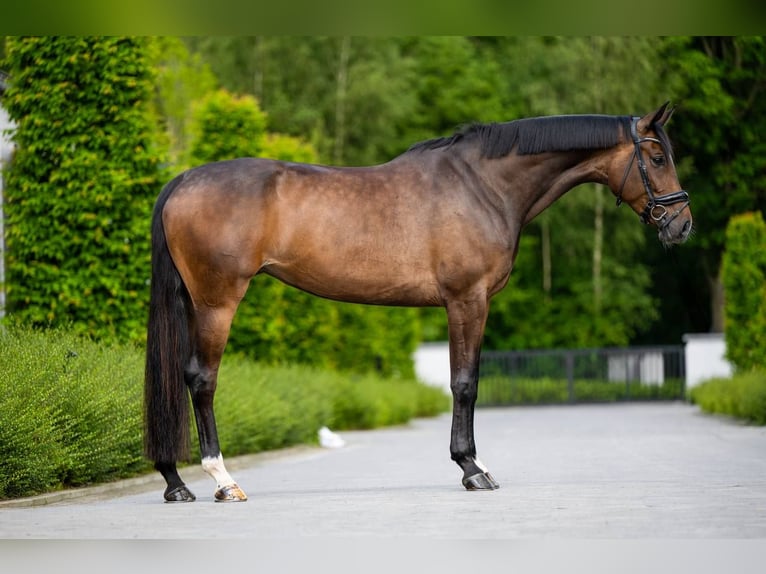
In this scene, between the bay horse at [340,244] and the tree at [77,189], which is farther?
the tree at [77,189]

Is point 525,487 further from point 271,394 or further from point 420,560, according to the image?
point 271,394

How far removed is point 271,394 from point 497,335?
36998 millimetres

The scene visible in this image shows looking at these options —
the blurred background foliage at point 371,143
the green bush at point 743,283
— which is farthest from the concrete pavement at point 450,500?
the green bush at point 743,283

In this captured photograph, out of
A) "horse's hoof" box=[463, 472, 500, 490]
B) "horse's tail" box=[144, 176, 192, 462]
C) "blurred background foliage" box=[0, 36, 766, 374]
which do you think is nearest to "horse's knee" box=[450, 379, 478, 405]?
"horse's hoof" box=[463, 472, 500, 490]

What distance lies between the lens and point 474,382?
1016cm

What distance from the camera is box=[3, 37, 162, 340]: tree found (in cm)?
1686

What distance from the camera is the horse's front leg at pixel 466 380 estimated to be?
393 inches

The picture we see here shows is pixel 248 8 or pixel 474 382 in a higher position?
pixel 248 8

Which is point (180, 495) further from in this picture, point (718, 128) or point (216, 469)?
point (718, 128)

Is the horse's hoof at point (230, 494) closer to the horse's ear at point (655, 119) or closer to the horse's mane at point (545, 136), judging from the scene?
the horse's mane at point (545, 136)

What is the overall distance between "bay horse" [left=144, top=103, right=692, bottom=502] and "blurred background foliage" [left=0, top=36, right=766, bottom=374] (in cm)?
685

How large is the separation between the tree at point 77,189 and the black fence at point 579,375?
23879 millimetres

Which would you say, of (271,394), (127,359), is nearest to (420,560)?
(127,359)

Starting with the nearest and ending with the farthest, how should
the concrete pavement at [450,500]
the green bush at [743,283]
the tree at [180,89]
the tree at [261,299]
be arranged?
the concrete pavement at [450,500] < the tree at [261,299] < the green bush at [743,283] < the tree at [180,89]
